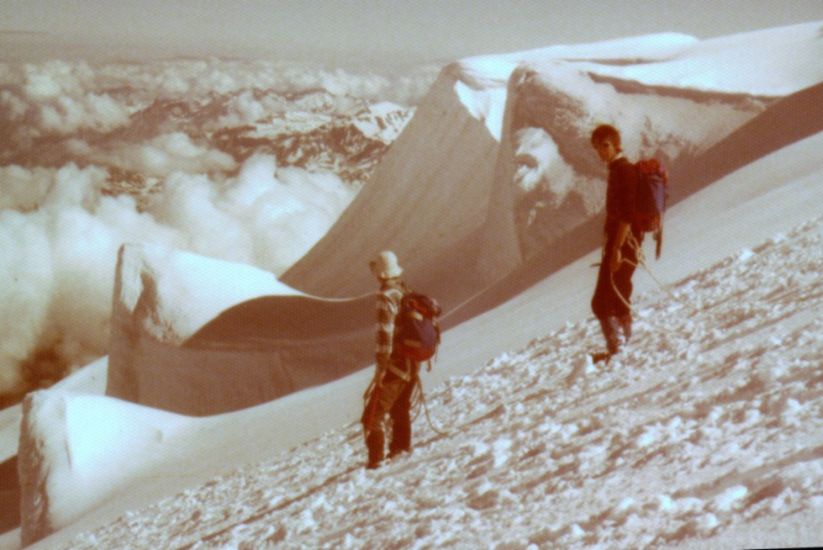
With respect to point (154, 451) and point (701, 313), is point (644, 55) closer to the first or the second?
point (154, 451)

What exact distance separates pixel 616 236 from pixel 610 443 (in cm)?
107

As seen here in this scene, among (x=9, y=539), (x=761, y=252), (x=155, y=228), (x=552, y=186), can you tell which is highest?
(x=155, y=228)

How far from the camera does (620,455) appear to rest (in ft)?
10.8

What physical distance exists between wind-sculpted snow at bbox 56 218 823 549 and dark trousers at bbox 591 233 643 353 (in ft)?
0.48

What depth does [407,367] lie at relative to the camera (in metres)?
4.18

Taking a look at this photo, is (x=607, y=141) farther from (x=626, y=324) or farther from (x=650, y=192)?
(x=626, y=324)

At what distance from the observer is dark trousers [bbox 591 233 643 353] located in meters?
4.23

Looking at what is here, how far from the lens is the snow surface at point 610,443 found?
2.87 m

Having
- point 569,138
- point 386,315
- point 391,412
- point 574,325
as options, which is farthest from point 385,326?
point 569,138

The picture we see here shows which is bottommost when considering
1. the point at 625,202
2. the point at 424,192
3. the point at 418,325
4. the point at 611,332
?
the point at 611,332

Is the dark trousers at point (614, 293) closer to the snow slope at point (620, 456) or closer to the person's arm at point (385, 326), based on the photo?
the snow slope at point (620, 456)

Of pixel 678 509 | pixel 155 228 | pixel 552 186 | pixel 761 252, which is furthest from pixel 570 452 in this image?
pixel 155 228

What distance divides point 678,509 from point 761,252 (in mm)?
3232

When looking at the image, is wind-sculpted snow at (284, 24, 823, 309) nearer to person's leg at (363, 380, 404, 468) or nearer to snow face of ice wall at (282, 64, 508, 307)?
snow face of ice wall at (282, 64, 508, 307)
